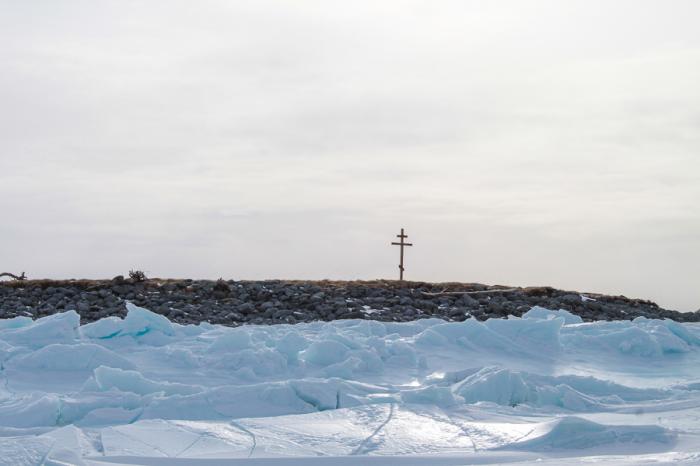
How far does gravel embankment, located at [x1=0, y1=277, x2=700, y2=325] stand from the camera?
1484 centimetres

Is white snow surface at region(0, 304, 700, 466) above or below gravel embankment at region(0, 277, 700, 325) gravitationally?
below

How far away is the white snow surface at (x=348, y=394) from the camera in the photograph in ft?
17.8

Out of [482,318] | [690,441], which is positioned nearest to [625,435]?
[690,441]

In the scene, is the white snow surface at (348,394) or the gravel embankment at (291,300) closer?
the white snow surface at (348,394)

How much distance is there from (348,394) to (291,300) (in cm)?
889

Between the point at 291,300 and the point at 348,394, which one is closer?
the point at 348,394

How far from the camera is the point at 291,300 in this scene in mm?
15828

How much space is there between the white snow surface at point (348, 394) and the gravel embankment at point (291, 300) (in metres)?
3.87

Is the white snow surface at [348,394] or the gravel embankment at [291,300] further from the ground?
the gravel embankment at [291,300]

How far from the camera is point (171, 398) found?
21.7 feet

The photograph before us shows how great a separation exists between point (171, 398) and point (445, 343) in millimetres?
3955

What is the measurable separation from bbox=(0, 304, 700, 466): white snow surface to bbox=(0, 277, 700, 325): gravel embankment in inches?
152

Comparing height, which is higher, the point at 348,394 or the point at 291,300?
the point at 291,300

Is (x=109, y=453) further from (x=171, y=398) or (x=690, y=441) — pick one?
(x=690, y=441)
